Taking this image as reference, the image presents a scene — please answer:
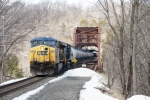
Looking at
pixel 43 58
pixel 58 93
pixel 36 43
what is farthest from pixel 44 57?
pixel 58 93

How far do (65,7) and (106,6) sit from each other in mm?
161838

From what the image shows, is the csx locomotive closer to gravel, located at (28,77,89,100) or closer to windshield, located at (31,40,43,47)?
windshield, located at (31,40,43,47)

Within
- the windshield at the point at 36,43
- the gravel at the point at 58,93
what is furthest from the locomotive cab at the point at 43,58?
the gravel at the point at 58,93

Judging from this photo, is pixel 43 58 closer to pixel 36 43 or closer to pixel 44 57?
pixel 44 57

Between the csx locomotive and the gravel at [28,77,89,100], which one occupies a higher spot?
the csx locomotive

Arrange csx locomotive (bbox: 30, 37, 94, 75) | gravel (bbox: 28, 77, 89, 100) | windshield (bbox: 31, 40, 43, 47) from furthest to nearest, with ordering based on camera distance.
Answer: windshield (bbox: 31, 40, 43, 47)
csx locomotive (bbox: 30, 37, 94, 75)
gravel (bbox: 28, 77, 89, 100)

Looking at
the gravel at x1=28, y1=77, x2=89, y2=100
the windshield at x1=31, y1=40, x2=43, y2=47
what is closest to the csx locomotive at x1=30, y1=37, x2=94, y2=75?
the windshield at x1=31, y1=40, x2=43, y2=47

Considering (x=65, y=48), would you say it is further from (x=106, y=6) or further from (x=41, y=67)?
(x=106, y=6)

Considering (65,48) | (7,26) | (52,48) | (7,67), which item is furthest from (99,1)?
(7,67)

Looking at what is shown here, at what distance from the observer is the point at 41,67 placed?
20.9 metres

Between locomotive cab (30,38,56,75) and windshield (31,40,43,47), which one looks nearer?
locomotive cab (30,38,56,75)

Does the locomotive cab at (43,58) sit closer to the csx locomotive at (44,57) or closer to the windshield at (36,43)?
the csx locomotive at (44,57)

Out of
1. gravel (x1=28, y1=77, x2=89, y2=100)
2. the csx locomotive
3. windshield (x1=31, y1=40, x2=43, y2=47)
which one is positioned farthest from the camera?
windshield (x1=31, y1=40, x2=43, y2=47)

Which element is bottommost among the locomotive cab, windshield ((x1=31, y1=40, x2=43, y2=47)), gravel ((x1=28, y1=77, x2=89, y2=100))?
gravel ((x1=28, y1=77, x2=89, y2=100))
